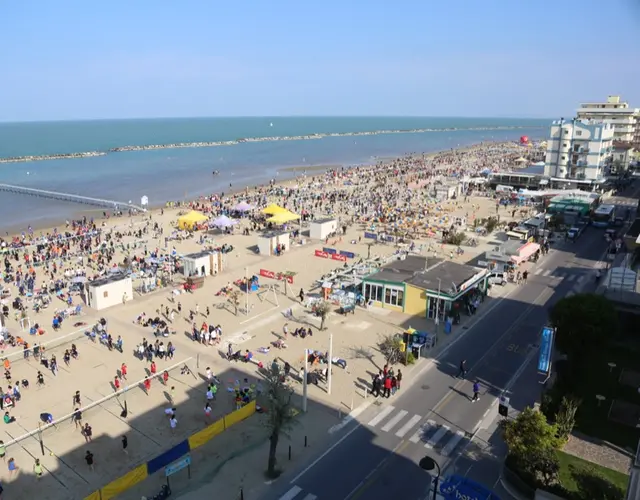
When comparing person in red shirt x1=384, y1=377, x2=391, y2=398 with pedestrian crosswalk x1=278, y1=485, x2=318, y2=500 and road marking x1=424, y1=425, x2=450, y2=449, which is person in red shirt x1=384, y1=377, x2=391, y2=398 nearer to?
road marking x1=424, y1=425, x2=450, y2=449

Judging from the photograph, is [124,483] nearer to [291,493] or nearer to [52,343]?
[291,493]

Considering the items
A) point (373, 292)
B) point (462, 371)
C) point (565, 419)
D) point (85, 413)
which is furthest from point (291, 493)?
point (373, 292)

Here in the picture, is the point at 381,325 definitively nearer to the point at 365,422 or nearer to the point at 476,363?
the point at 476,363

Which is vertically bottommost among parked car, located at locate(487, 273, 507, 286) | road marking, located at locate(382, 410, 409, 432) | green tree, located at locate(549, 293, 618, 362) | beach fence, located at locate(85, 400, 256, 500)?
road marking, located at locate(382, 410, 409, 432)

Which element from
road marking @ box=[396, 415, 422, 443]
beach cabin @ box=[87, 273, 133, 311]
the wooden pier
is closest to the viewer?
road marking @ box=[396, 415, 422, 443]

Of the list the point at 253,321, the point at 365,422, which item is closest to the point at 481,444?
the point at 365,422

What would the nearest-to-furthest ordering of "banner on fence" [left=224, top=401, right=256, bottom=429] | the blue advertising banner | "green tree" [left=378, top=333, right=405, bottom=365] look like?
"banner on fence" [left=224, top=401, right=256, bottom=429] → the blue advertising banner → "green tree" [left=378, top=333, right=405, bottom=365]

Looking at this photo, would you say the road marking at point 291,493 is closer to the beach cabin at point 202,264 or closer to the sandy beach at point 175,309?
the sandy beach at point 175,309

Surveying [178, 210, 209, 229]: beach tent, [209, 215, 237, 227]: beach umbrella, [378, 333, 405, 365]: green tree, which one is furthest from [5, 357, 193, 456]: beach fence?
[178, 210, 209, 229]: beach tent
